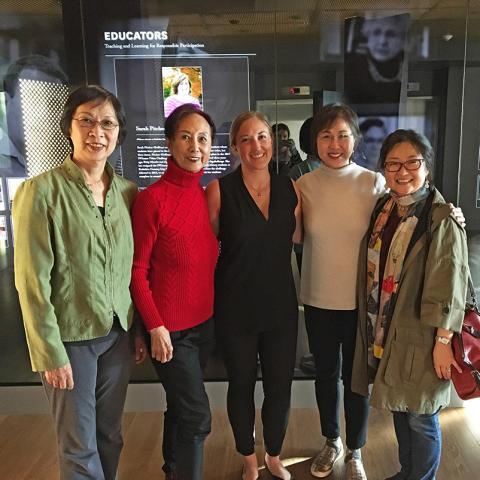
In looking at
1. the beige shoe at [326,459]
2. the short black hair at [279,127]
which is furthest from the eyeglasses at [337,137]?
the beige shoe at [326,459]

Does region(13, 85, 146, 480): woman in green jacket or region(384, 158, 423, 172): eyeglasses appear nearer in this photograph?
region(13, 85, 146, 480): woman in green jacket

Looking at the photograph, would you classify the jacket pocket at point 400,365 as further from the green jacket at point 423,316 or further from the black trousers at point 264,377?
the black trousers at point 264,377

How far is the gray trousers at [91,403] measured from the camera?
1641 mm

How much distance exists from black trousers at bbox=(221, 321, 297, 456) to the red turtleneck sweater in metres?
0.27

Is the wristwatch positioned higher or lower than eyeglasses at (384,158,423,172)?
lower

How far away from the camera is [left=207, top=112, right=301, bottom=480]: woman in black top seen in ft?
6.27

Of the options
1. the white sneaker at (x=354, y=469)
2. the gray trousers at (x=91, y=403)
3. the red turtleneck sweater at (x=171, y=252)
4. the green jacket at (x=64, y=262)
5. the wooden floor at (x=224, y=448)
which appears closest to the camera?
the green jacket at (x=64, y=262)

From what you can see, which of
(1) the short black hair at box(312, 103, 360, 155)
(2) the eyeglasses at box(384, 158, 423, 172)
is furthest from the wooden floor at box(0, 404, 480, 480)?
(1) the short black hair at box(312, 103, 360, 155)

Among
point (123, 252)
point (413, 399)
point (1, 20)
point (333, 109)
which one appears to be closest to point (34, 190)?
point (123, 252)

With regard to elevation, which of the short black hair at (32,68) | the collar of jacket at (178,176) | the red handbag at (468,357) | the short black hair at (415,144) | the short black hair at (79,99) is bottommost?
the red handbag at (468,357)

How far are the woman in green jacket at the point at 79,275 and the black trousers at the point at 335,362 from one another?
2.75ft

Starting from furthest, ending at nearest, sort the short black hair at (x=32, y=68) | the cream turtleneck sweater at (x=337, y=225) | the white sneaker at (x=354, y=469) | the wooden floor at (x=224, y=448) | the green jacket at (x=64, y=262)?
1. the short black hair at (x=32, y=68)
2. the wooden floor at (x=224, y=448)
3. the white sneaker at (x=354, y=469)
4. the cream turtleneck sweater at (x=337, y=225)
5. the green jacket at (x=64, y=262)

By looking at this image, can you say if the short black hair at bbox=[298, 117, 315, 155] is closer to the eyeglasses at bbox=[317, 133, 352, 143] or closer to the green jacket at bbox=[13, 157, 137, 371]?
the eyeglasses at bbox=[317, 133, 352, 143]

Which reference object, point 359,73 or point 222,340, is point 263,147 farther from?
→ point 359,73
